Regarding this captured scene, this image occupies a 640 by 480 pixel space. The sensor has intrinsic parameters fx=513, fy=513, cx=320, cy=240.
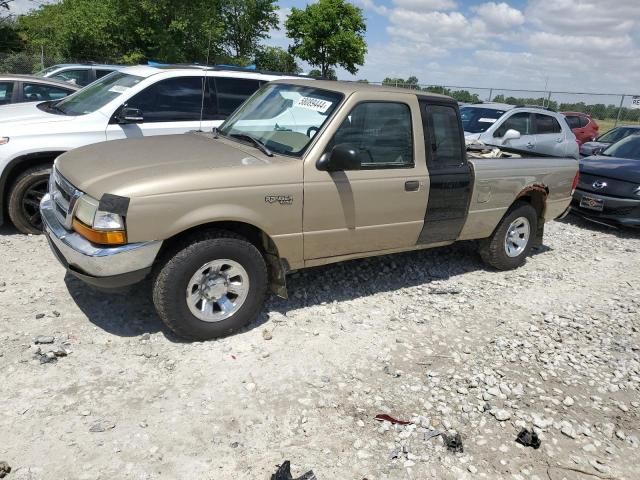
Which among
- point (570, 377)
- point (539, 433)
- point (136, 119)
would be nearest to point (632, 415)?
point (570, 377)

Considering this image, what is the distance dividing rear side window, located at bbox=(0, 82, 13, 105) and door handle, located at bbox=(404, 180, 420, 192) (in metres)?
7.19

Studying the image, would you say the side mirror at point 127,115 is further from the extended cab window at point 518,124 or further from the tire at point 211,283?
the extended cab window at point 518,124

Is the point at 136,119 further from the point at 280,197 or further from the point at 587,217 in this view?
the point at 587,217

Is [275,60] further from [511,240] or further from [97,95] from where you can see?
[511,240]

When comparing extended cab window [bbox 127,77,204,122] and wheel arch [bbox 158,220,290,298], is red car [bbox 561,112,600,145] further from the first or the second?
wheel arch [bbox 158,220,290,298]

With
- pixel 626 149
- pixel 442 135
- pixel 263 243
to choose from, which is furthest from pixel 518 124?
pixel 263 243

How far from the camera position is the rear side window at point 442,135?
4723 millimetres

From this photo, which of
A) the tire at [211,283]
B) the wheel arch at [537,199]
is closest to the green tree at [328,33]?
the wheel arch at [537,199]

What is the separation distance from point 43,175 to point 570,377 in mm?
5402

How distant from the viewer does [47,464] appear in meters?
2.67

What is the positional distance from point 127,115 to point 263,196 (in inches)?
109

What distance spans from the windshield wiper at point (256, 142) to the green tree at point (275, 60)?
26.1 meters

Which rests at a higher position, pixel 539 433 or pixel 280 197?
pixel 280 197

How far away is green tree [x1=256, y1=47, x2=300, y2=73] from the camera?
98.7 ft
